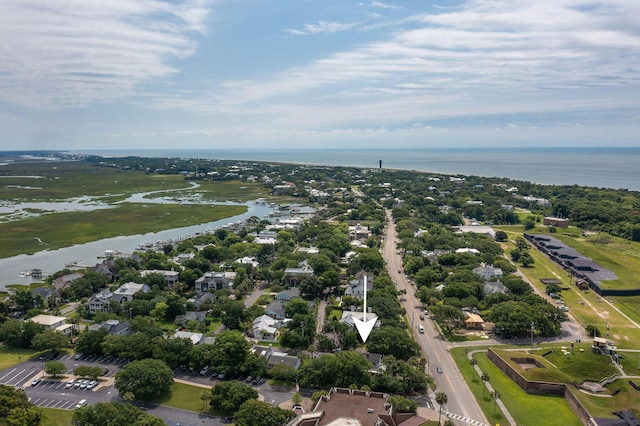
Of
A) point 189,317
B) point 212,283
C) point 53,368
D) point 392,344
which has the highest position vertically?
point 392,344

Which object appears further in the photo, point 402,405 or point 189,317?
point 189,317

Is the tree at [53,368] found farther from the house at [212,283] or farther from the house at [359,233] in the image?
the house at [359,233]

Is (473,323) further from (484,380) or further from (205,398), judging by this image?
(205,398)

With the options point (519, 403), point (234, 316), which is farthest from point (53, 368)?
point (519, 403)

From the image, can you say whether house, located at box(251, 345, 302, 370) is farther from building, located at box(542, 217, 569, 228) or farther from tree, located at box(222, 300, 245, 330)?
building, located at box(542, 217, 569, 228)

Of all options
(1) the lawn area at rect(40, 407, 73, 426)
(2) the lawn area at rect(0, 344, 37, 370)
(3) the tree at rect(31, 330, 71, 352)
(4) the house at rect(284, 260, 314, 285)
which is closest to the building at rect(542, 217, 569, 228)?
(4) the house at rect(284, 260, 314, 285)
